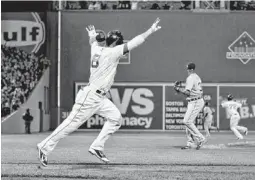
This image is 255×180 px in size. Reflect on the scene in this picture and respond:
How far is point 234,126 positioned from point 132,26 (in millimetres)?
10732

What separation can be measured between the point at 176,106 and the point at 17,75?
774 centimetres

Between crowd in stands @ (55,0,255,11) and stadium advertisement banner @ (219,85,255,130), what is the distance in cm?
388

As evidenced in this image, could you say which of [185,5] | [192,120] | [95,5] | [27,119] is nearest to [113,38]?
[192,120]

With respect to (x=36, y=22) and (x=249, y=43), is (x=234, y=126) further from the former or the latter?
(x=36, y=22)

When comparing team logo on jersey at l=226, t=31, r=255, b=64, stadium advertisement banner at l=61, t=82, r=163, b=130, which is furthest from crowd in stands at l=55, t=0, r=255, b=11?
stadium advertisement banner at l=61, t=82, r=163, b=130

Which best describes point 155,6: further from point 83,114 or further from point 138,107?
point 83,114

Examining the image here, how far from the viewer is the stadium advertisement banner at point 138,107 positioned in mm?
31156

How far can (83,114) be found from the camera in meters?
9.91

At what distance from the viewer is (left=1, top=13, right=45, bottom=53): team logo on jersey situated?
31156mm

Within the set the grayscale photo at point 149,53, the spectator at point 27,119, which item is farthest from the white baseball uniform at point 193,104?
the grayscale photo at point 149,53

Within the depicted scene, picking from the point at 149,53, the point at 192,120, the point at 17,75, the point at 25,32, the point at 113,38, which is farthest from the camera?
the point at 149,53

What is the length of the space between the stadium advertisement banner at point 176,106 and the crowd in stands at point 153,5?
3.95 m

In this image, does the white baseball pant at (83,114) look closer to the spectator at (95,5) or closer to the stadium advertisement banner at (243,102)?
the stadium advertisement banner at (243,102)

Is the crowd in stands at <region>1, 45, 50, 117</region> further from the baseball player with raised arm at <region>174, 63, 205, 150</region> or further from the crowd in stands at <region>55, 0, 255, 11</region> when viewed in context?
the baseball player with raised arm at <region>174, 63, 205, 150</region>
